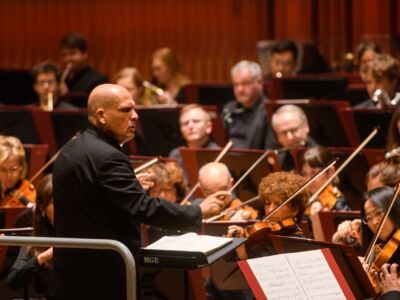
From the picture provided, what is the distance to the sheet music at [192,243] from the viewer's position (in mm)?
3186

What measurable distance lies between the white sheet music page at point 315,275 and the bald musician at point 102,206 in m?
0.36

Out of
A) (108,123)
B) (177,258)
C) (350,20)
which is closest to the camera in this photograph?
(177,258)

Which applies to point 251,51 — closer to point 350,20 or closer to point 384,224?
point 350,20

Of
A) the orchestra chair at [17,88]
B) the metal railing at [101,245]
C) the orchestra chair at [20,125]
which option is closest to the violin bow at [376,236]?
the metal railing at [101,245]

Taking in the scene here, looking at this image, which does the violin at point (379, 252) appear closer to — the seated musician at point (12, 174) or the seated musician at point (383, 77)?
the seated musician at point (12, 174)

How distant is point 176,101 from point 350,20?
230cm

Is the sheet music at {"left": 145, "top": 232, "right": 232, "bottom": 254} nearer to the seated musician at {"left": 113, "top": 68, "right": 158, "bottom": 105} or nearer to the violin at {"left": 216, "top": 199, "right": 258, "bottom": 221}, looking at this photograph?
the violin at {"left": 216, "top": 199, "right": 258, "bottom": 221}

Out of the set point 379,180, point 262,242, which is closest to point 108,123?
point 262,242

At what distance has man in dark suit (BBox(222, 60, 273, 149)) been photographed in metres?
5.86

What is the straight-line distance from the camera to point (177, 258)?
3.15 metres

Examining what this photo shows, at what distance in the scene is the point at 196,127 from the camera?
17.9 feet

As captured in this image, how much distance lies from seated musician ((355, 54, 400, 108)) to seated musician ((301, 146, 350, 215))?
0.95m

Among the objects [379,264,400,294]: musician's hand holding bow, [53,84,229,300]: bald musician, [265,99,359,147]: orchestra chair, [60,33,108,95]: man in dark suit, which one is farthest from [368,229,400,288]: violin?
[60,33,108,95]: man in dark suit

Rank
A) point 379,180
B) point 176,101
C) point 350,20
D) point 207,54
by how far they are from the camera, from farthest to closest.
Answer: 1. point 207,54
2. point 350,20
3. point 176,101
4. point 379,180
